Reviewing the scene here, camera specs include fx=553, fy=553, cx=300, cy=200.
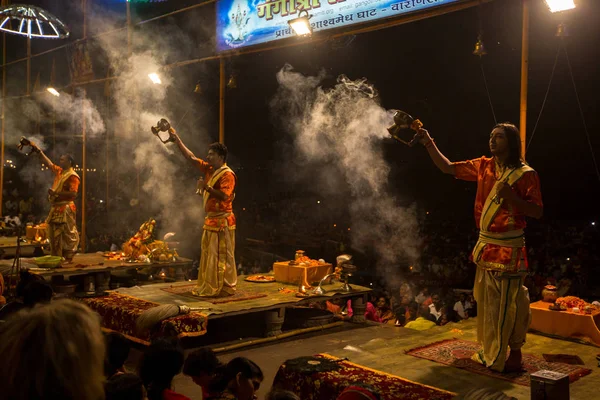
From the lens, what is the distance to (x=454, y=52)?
1473 centimetres

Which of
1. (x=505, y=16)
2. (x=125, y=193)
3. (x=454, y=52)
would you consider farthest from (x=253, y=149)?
(x=505, y=16)

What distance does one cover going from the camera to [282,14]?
34.1 feet

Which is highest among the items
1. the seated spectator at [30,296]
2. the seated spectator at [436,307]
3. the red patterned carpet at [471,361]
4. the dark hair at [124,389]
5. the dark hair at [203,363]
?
the seated spectator at [30,296]

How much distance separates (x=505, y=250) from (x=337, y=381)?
6.33ft

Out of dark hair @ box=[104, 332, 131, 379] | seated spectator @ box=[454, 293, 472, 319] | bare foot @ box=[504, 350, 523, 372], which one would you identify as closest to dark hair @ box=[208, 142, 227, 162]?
dark hair @ box=[104, 332, 131, 379]

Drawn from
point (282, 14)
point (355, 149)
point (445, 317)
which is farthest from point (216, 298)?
point (355, 149)

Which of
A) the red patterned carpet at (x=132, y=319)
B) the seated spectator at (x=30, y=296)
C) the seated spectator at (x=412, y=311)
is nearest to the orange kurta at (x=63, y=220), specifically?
the red patterned carpet at (x=132, y=319)

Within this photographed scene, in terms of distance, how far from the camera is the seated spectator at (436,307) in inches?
365

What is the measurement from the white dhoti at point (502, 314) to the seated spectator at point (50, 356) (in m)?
4.16

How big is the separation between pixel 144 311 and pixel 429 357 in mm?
3593

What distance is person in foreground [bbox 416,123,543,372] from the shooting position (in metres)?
5.00

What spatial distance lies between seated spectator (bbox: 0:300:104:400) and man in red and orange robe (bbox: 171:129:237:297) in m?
6.09

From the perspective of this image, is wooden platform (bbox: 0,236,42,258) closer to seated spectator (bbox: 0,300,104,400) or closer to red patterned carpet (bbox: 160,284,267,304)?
red patterned carpet (bbox: 160,284,267,304)

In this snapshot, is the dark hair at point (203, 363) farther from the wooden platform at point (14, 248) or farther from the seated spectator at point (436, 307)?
the wooden platform at point (14, 248)
